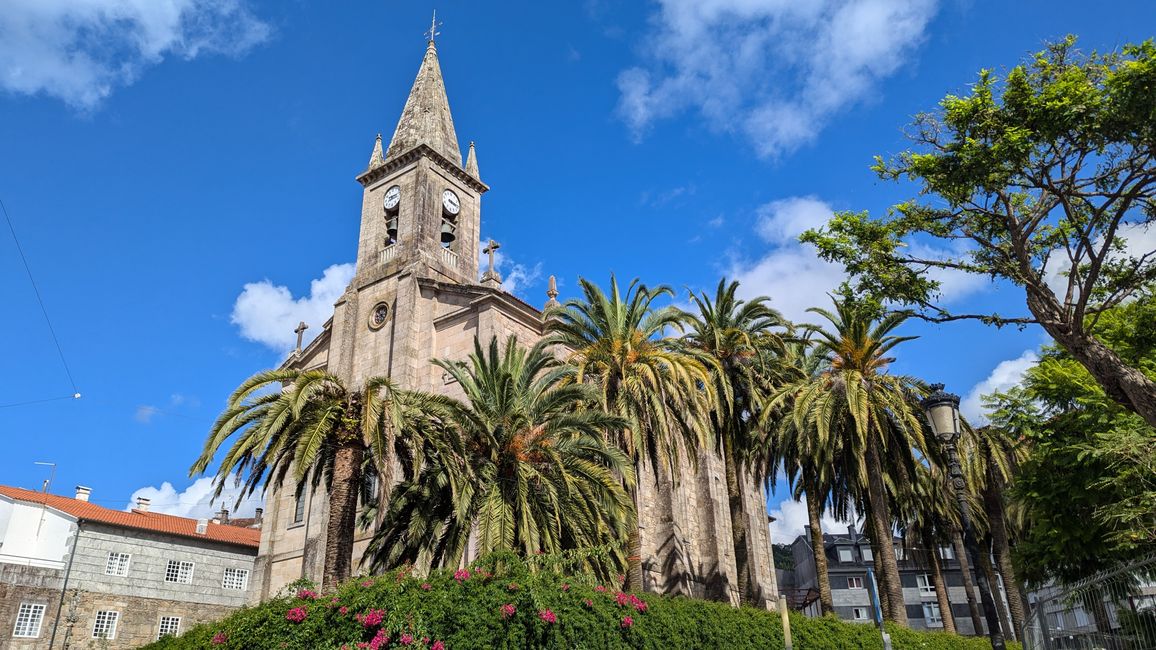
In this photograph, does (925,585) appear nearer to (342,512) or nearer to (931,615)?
(931,615)

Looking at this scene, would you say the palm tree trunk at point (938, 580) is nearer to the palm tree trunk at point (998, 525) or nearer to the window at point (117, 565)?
the palm tree trunk at point (998, 525)

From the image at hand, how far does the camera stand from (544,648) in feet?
48.1

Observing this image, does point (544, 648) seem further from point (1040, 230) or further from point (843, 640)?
point (1040, 230)

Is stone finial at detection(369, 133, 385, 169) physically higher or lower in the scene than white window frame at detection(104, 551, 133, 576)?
higher

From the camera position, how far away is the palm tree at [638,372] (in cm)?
2150

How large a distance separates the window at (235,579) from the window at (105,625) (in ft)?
16.7

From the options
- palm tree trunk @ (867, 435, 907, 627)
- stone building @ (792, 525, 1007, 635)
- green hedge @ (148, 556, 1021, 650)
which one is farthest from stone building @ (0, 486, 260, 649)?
stone building @ (792, 525, 1007, 635)

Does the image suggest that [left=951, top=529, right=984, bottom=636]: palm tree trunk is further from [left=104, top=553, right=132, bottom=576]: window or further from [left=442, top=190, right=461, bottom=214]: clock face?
[left=104, top=553, right=132, bottom=576]: window

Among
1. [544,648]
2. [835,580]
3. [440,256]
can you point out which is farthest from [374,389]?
[835,580]

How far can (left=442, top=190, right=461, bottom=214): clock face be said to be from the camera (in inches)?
1470

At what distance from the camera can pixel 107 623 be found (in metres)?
32.6

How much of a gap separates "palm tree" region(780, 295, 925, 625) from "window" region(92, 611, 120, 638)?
94.0ft

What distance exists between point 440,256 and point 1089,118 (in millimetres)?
26805

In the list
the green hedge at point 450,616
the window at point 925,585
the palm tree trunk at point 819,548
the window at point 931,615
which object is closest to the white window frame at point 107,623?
the green hedge at point 450,616
